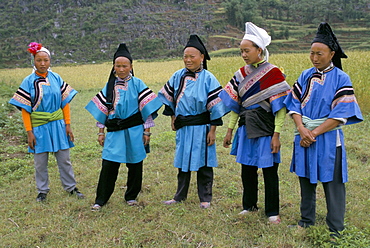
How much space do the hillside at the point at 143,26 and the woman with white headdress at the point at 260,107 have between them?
45303 millimetres

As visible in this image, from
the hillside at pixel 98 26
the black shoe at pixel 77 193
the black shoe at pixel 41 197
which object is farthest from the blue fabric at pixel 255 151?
the hillside at pixel 98 26

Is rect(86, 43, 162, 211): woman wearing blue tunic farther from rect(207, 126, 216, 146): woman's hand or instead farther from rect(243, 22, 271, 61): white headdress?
rect(243, 22, 271, 61): white headdress

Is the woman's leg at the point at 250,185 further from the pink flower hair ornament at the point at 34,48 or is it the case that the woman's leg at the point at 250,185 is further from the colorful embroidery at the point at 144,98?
the pink flower hair ornament at the point at 34,48

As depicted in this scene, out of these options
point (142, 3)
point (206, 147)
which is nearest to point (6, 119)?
point (206, 147)

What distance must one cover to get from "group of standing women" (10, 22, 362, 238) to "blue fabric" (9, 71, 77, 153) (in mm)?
11

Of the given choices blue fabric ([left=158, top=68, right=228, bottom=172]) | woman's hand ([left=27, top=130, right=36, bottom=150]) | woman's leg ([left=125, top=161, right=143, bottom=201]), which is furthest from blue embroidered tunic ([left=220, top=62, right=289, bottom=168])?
woman's hand ([left=27, top=130, right=36, bottom=150])

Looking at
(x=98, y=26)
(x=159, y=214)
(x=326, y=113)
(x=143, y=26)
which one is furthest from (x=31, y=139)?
(x=98, y=26)

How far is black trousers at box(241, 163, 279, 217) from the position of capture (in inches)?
132

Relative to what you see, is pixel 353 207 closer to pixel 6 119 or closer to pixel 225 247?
pixel 225 247

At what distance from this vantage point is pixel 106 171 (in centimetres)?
382

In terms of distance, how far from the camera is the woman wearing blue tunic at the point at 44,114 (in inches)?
154

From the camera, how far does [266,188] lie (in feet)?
11.1

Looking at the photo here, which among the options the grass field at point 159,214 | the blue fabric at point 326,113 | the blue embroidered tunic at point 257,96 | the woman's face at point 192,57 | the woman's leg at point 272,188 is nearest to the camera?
the blue fabric at point 326,113

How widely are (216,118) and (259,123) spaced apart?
0.56m
